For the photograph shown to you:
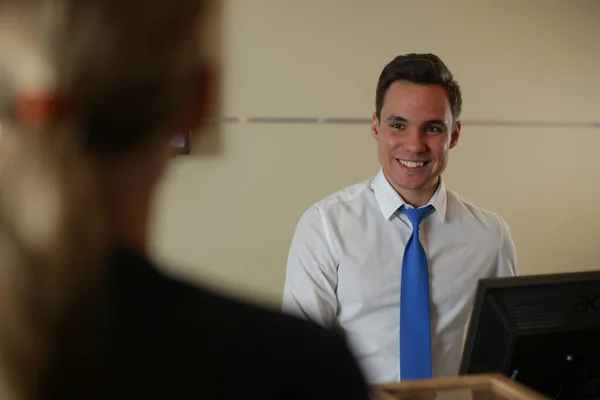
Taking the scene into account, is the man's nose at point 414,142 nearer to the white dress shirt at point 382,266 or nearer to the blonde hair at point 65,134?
the white dress shirt at point 382,266

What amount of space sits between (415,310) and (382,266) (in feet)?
0.55

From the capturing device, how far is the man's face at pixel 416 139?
6.96 feet

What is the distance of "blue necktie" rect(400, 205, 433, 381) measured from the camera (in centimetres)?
198

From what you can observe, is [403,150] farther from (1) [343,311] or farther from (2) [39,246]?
(2) [39,246]

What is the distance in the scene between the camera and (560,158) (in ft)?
11.9

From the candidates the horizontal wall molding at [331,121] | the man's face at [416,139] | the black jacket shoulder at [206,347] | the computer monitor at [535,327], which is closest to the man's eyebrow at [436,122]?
the man's face at [416,139]

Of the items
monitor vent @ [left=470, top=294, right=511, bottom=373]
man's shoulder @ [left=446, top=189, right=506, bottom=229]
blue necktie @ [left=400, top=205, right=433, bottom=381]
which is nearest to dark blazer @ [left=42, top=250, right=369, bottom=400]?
monitor vent @ [left=470, top=294, right=511, bottom=373]

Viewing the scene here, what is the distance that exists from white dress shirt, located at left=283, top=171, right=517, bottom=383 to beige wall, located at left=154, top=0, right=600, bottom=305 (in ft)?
2.28

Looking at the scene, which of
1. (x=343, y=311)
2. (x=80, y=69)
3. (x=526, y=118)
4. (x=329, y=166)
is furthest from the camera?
(x=526, y=118)

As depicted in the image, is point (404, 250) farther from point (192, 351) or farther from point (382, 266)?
point (192, 351)

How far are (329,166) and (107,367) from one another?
8.35ft

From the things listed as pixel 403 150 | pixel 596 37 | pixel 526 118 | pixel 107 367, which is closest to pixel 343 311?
pixel 403 150

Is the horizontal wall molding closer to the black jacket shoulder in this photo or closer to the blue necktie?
the blue necktie

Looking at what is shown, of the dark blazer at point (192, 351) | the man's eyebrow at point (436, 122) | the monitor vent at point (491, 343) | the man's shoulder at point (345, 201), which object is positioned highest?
the man's eyebrow at point (436, 122)
